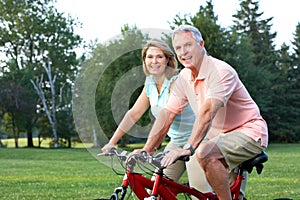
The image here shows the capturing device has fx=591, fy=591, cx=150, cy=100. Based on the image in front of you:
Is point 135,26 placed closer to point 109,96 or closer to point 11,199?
point 109,96

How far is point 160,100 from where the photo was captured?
13.6 ft

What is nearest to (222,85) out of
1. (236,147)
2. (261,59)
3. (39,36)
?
(236,147)

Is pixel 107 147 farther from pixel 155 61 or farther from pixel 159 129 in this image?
pixel 155 61

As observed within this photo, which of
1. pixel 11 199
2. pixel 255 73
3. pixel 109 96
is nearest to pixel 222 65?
pixel 109 96

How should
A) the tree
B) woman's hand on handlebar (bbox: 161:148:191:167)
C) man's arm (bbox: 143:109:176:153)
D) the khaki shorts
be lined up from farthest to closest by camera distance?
the tree
man's arm (bbox: 143:109:176:153)
the khaki shorts
woman's hand on handlebar (bbox: 161:148:191:167)

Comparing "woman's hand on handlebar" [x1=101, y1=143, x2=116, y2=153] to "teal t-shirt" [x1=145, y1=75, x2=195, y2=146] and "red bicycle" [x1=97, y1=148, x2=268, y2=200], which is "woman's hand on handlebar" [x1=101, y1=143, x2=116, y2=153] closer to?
"red bicycle" [x1=97, y1=148, x2=268, y2=200]

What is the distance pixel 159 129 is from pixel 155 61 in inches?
18.5

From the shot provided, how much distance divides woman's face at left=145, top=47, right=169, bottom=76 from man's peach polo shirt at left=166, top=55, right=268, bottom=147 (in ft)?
0.47

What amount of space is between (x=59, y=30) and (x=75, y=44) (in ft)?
5.62

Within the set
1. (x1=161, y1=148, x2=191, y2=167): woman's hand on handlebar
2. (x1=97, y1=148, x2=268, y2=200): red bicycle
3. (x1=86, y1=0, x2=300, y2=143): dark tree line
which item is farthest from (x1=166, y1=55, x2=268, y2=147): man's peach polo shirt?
(x1=86, y1=0, x2=300, y2=143): dark tree line

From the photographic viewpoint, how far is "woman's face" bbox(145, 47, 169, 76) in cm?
388

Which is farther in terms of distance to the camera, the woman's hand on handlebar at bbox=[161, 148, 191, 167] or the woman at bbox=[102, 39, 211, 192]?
the woman at bbox=[102, 39, 211, 192]

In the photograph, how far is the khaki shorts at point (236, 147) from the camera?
12.7 feet

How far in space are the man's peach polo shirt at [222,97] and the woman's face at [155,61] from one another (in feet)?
0.47
